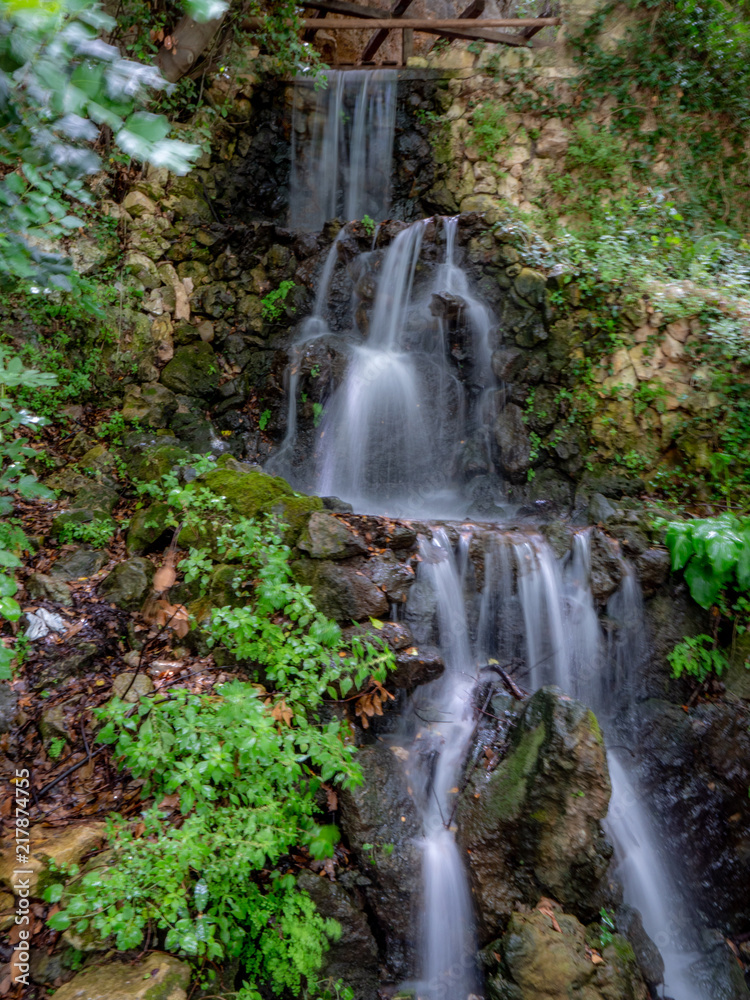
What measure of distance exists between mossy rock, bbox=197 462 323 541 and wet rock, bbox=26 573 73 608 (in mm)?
1271

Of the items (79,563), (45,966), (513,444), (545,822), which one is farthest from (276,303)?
(45,966)

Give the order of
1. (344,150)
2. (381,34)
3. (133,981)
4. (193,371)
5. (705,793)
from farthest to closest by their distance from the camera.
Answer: (344,150), (381,34), (193,371), (705,793), (133,981)

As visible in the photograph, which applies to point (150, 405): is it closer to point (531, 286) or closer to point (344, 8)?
point (531, 286)

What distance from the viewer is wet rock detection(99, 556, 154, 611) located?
414 centimetres

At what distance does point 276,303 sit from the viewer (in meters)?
8.09

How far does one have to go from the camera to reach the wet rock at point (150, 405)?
658 centimetres

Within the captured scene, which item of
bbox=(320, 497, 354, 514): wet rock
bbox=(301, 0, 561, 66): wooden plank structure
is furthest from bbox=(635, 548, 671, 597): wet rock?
bbox=(301, 0, 561, 66): wooden plank structure

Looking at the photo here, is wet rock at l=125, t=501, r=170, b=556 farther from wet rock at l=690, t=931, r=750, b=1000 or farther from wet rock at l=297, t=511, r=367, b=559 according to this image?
wet rock at l=690, t=931, r=750, b=1000

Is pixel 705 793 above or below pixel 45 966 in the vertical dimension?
below

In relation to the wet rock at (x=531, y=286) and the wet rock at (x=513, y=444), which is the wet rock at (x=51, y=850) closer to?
the wet rock at (x=513, y=444)

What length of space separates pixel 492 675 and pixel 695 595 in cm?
185

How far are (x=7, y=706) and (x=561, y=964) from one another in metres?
Answer: 3.22

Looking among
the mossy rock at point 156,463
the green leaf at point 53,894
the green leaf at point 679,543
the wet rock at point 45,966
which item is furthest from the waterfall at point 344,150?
the wet rock at point 45,966

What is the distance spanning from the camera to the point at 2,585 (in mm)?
2334
